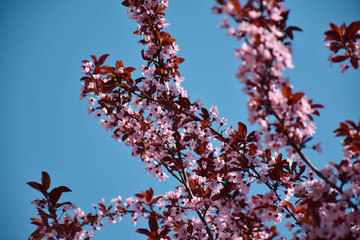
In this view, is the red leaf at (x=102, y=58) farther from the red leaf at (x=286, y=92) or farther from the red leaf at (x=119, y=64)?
the red leaf at (x=286, y=92)

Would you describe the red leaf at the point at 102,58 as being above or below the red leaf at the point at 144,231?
above

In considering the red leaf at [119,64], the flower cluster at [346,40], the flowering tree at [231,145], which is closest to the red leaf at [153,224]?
the flowering tree at [231,145]

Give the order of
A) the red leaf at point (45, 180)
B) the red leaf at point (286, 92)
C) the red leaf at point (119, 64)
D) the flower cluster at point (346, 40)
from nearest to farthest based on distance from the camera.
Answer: the red leaf at point (286, 92) → the flower cluster at point (346, 40) → the red leaf at point (45, 180) → the red leaf at point (119, 64)

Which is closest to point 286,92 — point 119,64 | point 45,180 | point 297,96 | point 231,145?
point 297,96

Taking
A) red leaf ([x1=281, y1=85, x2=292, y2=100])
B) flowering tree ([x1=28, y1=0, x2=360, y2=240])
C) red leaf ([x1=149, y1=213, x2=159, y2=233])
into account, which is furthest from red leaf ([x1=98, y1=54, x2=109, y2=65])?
red leaf ([x1=281, y1=85, x2=292, y2=100])

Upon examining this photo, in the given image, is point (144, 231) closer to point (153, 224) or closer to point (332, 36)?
point (153, 224)

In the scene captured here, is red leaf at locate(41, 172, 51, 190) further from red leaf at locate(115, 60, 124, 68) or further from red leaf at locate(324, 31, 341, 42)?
red leaf at locate(324, 31, 341, 42)

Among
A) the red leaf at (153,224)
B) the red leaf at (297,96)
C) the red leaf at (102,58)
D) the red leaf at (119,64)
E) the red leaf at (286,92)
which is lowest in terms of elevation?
the red leaf at (153,224)

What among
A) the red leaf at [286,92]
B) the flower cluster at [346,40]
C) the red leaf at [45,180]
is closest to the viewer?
the red leaf at [286,92]

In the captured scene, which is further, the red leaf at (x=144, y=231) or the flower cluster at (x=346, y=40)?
the red leaf at (x=144, y=231)

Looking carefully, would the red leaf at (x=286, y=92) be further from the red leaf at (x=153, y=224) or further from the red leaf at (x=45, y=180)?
the red leaf at (x=45, y=180)

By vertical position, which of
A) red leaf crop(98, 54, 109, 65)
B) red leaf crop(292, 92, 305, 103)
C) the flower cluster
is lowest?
red leaf crop(292, 92, 305, 103)

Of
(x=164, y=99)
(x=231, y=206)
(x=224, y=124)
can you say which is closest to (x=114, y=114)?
(x=164, y=99)

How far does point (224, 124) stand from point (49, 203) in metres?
2.15
